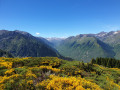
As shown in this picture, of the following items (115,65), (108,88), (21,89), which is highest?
(21,89)

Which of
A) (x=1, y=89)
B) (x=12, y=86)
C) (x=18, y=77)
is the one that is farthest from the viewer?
(x=18, y=77)

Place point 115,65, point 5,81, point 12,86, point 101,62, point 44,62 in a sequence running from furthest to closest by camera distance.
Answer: point 101,62
point 115,65
point 44,62
point 5,81
point 12,86

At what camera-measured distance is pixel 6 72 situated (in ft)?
31.3

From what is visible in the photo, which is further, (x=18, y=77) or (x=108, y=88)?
(x=108, y=88)

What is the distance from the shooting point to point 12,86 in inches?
273

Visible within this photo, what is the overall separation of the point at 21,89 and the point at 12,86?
935 millimetres

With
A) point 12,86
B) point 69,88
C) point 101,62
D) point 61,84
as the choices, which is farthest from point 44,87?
point 101,62

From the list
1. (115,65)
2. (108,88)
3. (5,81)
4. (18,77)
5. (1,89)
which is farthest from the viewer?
(115,65)

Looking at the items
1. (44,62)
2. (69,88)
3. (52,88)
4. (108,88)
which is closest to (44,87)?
(52,88)

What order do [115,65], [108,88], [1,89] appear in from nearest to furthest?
[1,89], [108,88], [115,65]

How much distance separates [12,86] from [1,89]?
0.76m

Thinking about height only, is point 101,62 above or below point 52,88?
below

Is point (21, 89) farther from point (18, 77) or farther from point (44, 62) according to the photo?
point (44, 62)

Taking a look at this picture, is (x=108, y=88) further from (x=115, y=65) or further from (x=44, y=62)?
(x=115, y=65)
